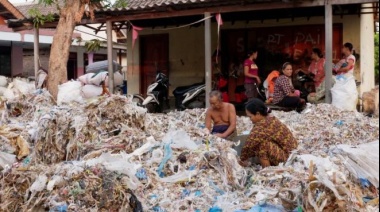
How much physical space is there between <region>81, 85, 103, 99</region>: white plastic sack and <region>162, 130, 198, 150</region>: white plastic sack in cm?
494

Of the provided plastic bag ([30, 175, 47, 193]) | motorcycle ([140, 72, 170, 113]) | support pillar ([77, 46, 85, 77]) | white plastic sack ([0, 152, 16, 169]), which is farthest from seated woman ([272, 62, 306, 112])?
support pillar ([77, 46, 85, 77])

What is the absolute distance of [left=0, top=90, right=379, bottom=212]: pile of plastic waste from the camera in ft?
14.9

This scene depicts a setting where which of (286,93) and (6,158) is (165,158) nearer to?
(6,158)

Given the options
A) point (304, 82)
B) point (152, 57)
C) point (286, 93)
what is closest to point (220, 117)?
point (286, 93)

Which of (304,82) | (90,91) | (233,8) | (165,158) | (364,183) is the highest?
(233,8)

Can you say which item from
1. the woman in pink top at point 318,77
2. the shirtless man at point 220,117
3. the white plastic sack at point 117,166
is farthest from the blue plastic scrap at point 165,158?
the woman in pink top at point 318,77

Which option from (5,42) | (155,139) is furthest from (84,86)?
(5,42)

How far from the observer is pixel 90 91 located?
36.0 ft

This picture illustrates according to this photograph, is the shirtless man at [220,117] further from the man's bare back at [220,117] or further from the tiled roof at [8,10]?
the tiled roof at [8,10]

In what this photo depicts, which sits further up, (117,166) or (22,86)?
(22,86)

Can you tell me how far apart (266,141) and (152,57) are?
1006cm

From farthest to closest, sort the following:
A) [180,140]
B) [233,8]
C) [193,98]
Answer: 1. [193,98]
2. [233,8]
3. [180,140]

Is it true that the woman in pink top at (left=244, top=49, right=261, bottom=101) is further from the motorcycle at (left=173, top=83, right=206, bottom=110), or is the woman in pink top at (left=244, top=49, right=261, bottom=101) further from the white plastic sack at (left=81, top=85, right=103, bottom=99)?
the white plastic sack at (left=81, top=85, right=103, bottom=99)

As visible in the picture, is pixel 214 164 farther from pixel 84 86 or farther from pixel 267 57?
pixel 267 57
